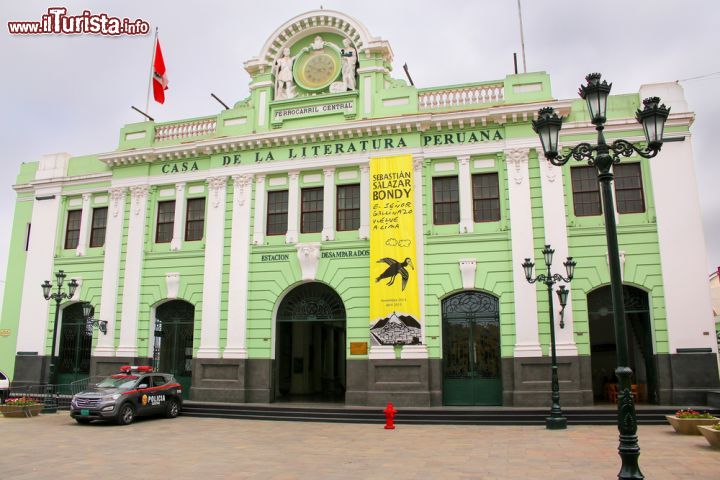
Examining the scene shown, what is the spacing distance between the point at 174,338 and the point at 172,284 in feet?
7.36

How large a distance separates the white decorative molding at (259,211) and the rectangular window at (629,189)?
1302cm

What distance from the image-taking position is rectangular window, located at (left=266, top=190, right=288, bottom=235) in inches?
896

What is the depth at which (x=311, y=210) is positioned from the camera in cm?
2253

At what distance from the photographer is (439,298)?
20.3 meters

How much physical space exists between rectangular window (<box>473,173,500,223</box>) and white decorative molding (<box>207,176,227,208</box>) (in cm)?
992

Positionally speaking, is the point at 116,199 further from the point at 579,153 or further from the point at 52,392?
the point at 579,153

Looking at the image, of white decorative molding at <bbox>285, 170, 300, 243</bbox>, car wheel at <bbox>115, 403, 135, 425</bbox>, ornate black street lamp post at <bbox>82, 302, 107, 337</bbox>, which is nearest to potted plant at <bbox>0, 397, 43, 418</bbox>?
ornate black street lamp post at <bbox>82, 302, 107, 337</bbox>

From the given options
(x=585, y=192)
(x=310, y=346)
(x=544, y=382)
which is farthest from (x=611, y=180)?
(x=310, y=346)

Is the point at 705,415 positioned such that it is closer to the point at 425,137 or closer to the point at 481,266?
the point at 481,266

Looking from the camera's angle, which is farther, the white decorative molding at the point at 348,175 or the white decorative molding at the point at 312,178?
the white decorative molding at the point at 312,178

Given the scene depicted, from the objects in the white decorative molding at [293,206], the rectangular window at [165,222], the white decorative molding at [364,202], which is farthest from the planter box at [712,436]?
the rectangular window at [165,222]

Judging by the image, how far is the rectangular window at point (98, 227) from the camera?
25188 mm

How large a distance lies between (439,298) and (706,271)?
8611 millimetres

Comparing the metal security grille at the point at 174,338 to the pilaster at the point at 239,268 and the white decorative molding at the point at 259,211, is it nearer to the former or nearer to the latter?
the pilaster at the point at 239,268
